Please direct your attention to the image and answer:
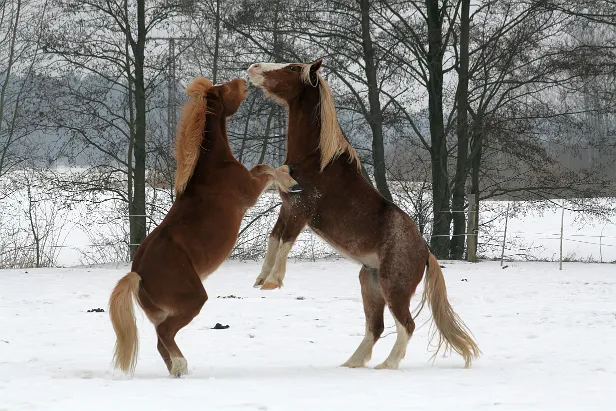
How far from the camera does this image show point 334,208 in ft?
16.6

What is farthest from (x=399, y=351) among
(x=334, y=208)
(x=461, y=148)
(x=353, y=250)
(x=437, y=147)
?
(x=461, y=148)

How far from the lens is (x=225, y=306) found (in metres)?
9.13

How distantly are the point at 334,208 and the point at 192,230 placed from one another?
0.94 m

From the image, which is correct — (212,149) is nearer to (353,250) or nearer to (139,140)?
(353,250)

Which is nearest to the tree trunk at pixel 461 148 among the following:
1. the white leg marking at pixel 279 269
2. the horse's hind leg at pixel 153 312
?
the white leg marking at pixel 279 269

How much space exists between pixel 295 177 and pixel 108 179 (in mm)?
11759

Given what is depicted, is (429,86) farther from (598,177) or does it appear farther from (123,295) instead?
(123,295)

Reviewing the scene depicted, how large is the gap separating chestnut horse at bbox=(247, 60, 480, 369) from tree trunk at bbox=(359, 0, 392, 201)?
10.7 metres

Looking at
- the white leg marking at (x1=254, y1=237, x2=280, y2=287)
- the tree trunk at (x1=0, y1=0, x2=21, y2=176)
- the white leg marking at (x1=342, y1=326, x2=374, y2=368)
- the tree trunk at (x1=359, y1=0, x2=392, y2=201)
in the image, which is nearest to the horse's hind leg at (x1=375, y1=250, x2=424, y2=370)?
the white leg marking at (x1=342, y1=326, x2=374, y2=368)

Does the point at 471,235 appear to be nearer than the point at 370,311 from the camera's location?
No

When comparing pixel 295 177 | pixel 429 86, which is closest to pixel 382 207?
pixel 295 177

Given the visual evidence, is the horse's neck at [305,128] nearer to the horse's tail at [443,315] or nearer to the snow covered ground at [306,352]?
the horse's tail at [443,315]

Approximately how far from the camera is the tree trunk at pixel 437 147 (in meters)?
16.4

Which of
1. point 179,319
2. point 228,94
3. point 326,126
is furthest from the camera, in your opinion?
point 228,94
